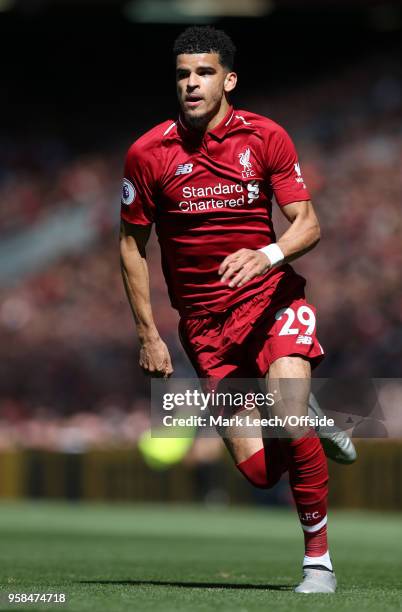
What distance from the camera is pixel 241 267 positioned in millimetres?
5859

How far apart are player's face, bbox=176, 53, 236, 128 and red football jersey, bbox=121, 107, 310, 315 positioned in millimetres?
141

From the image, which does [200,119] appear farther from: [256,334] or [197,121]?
[256,334]

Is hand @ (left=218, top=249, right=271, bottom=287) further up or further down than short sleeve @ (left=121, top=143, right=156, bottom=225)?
further down

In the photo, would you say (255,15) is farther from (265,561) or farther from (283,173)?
(283,173)

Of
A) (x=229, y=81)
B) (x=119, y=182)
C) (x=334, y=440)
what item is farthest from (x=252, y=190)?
(x=119, y=182)

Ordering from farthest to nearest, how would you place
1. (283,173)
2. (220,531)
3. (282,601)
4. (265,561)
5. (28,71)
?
1. (28,71)
2. (220,531)
3. (265,561)
4. (283,173)
5. (282,601)

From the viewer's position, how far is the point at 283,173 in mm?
6527

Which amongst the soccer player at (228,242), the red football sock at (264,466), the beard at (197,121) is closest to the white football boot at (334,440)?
the soccer player at (228,242)

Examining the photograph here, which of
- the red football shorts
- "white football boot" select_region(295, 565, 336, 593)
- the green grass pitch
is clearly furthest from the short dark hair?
the green grass pitch

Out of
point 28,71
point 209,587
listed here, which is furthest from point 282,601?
point 28,71

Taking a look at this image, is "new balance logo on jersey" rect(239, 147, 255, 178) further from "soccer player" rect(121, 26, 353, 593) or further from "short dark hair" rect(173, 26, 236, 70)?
"short dark hair" rect(173, 26, 236, 70)

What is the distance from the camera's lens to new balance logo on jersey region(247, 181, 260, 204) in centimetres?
661

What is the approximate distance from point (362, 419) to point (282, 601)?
1.87 m

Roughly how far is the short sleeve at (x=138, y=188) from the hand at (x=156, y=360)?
62 centimetres
